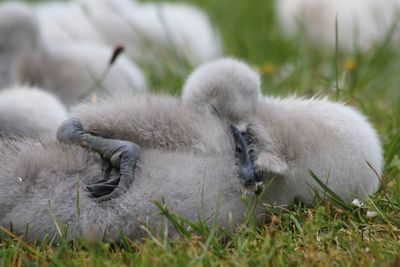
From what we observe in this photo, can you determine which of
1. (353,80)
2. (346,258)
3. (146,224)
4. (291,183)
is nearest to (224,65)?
(291,183)

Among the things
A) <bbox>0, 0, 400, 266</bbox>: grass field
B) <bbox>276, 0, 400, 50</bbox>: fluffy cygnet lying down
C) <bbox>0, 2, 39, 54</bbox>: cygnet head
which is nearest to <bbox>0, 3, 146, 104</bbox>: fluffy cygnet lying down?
A: <bbox>0, 2, 39, 54</bbox>: cygnet head

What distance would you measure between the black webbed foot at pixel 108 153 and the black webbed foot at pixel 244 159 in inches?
12.9

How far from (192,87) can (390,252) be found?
94 cm

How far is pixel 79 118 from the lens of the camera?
2949mm

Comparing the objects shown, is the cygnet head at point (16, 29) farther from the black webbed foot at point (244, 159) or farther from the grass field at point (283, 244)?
the black webbed foot at point (244, 159)

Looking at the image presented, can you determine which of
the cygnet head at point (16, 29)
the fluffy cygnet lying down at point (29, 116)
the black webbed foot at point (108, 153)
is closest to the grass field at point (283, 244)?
the black webbed foot at point (108, 153)

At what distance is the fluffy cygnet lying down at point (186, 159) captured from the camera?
272cm

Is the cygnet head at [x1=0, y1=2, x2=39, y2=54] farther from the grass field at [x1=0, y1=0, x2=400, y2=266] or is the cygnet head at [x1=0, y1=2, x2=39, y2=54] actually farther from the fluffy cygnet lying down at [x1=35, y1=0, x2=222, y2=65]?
the grass field at [x1=0, y1=0, x2=400, y2=266]

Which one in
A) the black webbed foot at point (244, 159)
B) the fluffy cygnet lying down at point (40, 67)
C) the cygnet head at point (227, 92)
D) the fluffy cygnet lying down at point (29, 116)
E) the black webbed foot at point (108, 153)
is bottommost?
the fluffy cygnet lying down at point (40, 67)

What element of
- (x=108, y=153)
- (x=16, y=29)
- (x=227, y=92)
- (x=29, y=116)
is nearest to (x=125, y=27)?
(x=16, y=29)

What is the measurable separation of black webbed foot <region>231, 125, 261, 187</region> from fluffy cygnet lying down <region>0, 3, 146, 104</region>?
1653mm

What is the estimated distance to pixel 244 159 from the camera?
112 inches

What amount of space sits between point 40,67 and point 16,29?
233 mm

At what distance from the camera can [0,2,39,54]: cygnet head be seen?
14.9 feet
